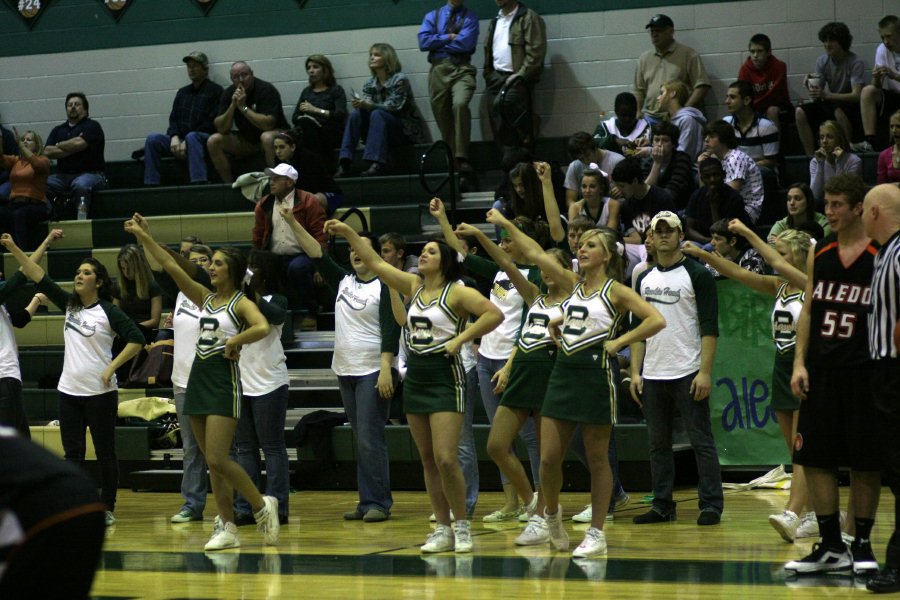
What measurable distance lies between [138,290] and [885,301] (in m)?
6.51

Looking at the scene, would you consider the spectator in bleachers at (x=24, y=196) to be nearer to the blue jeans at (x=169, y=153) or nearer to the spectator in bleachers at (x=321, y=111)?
the blue jeans at (x=169, y=153)

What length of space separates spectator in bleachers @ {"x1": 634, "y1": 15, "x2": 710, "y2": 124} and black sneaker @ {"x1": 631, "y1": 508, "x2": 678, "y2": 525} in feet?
17.3

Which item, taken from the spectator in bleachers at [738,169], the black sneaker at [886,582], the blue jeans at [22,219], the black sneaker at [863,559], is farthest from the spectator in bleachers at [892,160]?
the blue jeans at [22,219]

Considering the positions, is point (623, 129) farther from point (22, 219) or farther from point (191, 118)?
point (22, 219)

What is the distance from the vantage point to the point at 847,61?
11055 mm

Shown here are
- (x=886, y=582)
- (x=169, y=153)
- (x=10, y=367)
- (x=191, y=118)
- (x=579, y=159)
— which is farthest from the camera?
(x=169, y=153)

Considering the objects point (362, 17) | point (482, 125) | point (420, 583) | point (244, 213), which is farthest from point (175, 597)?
point (362, 17)

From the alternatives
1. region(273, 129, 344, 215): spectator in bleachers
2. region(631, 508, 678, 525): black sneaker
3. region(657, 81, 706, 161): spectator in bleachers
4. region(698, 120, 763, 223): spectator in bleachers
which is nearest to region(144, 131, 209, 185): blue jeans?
region(273, 129, 344, 215): spectator in bleachers

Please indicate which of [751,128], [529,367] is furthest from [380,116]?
[529,367]

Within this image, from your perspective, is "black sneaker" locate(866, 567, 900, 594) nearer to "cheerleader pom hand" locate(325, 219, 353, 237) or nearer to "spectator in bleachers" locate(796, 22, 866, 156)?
"cheerleader pom hand" locate(325, 219, 353, 237)

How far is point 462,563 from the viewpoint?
589 cm

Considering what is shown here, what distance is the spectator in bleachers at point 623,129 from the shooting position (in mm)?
10871

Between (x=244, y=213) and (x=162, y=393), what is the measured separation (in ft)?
8.66

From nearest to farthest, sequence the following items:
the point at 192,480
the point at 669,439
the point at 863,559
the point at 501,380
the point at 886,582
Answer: the point at 886,582 < the point at 863,559 < the point at 501,380 < the point at 669,439 < the point at 192,480
